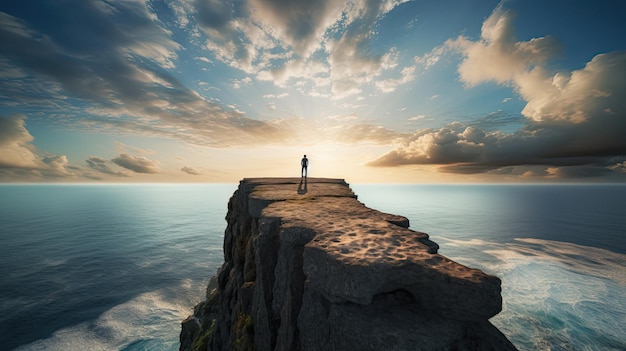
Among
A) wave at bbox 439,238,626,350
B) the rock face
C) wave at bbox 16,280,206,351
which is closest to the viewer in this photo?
the rock face

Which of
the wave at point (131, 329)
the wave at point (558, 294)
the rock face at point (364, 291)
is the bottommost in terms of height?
the wave at point (131, 329)

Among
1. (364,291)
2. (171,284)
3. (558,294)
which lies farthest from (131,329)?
(558,294)

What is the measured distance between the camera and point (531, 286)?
47.8 m

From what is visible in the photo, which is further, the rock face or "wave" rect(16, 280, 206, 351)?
"wave" rect(16, 280, 206, 351)

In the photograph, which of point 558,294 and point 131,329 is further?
point 558,294

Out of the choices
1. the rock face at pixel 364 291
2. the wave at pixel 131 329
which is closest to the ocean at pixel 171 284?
the wave at pixel 131 329

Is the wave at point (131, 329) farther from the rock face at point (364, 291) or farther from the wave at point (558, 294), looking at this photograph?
the wave at point (558, 294)

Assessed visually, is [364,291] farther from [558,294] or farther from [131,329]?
[558,294]

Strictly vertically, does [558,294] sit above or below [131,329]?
above

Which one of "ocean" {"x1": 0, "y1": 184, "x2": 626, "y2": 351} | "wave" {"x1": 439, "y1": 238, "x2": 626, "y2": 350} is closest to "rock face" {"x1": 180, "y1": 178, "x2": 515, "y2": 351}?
"ocean" {"x1": 0, "y1": 184, "x2": 626, "y2": 351}

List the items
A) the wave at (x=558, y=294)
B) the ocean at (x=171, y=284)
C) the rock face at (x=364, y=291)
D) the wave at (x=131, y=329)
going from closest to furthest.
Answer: the rock face at (x=364, y=291) → the wave at (x=558, y=294) → the wave at (x=131, y=329) → the ocean at (x=171, y=284)

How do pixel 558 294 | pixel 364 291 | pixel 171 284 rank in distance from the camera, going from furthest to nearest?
pixel 171 284
pixel 558 294
pixel 364 291

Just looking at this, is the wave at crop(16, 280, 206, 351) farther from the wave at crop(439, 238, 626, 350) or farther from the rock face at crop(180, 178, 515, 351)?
the wave at crop(439, 238, 626, 350)

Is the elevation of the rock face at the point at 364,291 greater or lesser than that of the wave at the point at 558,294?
greater
